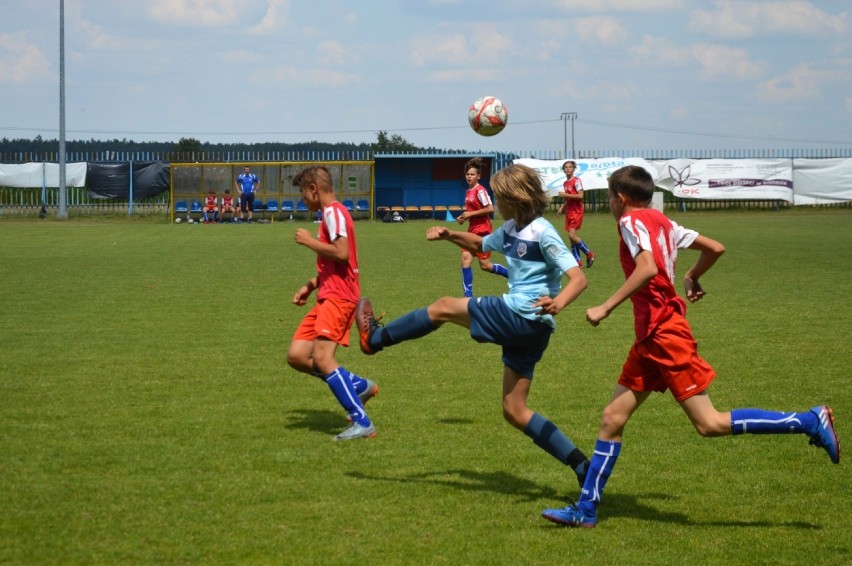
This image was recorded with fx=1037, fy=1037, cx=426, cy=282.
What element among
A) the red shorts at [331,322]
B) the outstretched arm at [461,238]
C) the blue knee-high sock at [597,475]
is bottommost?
the blue knee-high sock at [597,475]

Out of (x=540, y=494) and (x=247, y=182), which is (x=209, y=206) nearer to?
(x=247, y=182)

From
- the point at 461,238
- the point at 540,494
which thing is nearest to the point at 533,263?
the point at 461,238

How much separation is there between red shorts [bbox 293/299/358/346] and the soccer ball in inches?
392

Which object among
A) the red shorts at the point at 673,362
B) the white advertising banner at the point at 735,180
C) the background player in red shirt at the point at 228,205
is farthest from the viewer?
the white advertising banner at the point at 735,180

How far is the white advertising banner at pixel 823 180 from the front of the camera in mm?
41562

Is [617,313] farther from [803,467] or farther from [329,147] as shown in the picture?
[329,147]

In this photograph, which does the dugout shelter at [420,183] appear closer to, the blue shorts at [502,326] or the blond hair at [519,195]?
the blond hair at [519,195]

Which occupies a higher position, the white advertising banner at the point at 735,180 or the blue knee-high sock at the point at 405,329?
the white advertising banner at the point at 735,180

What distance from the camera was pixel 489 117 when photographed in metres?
16.5

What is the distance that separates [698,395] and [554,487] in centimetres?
112

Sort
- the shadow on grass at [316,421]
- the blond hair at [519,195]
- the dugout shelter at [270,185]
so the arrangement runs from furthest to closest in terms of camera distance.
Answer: the dugout shelter at [270,185] → the shadow on grass at [316,421] → the blond hair at [519,195]

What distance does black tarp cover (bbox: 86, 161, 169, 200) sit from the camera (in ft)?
135

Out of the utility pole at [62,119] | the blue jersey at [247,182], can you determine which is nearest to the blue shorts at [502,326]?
the blue jersey at [247,182]

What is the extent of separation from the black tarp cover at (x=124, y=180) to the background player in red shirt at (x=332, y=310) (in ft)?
117
